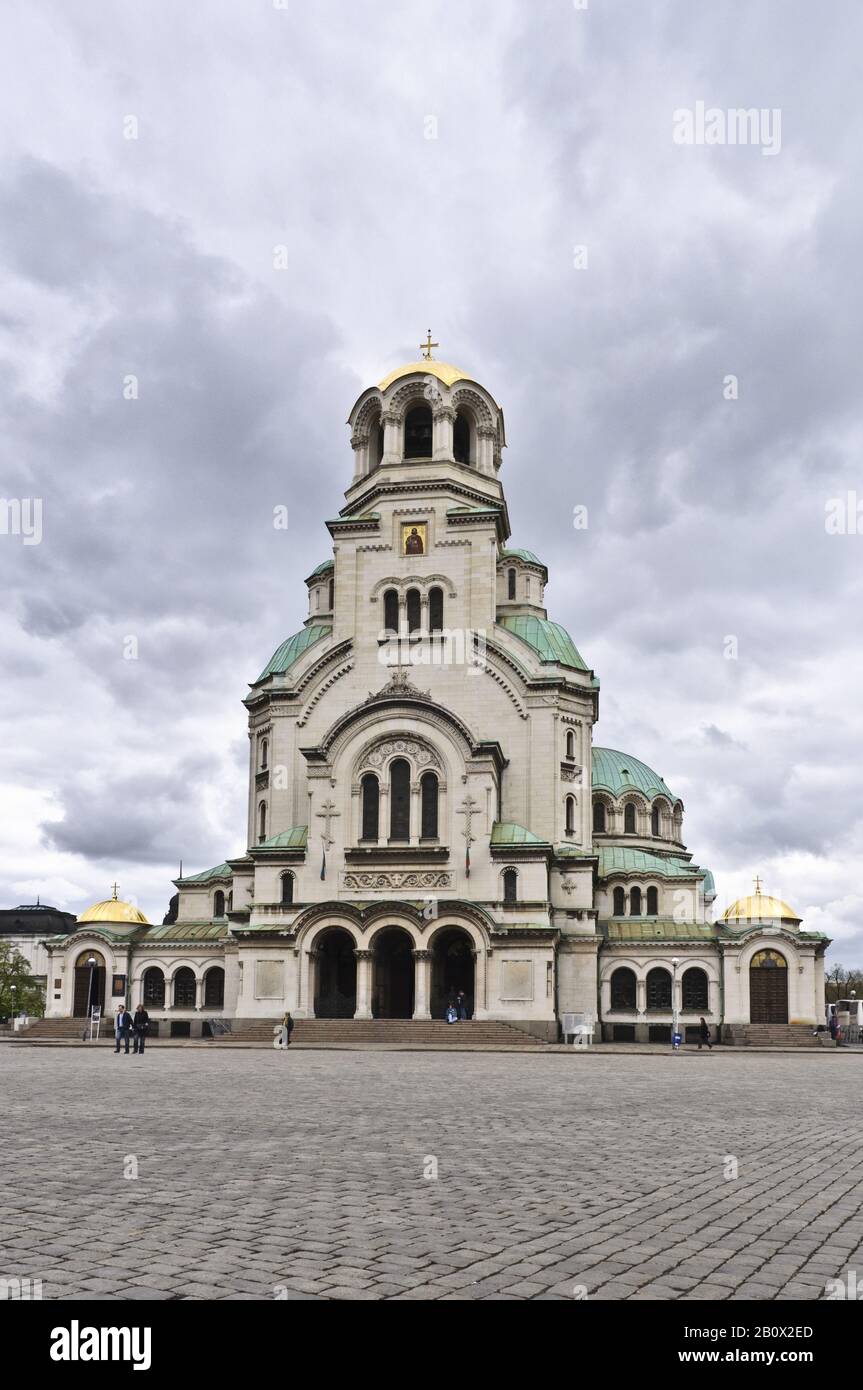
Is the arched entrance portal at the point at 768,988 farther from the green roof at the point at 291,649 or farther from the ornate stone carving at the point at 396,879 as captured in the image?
the green roof at the point at 291,649

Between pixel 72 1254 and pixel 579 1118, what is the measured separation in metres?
11.7

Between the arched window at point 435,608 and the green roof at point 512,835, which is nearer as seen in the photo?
the green roof at point 512,835

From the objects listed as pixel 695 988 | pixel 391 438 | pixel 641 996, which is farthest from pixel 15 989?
pixel 695 988

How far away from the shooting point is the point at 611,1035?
60.1 meters

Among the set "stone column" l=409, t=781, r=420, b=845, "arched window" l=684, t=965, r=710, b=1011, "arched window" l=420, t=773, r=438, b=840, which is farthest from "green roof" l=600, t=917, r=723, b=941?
"stone column" l=409, t=781, r=420, b=845

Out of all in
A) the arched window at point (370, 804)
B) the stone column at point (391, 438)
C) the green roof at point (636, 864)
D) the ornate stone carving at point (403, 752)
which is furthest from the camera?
the green roof at point (636, 864)

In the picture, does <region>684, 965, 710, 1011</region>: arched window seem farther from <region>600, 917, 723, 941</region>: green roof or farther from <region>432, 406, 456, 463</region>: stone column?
<region>432, 406, 456, 463</region>: stone column

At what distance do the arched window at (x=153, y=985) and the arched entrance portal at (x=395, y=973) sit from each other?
13.3m

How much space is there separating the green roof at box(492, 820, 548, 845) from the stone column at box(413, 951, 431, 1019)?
5.89 meters

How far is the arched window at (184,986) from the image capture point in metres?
65.2

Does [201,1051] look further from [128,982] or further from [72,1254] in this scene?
[72,1254]

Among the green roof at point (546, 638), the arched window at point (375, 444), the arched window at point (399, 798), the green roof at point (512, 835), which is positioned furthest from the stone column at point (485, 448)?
the green roof at point (512, 835)

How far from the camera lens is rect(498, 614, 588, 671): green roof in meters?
63.3

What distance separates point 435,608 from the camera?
208 ft
